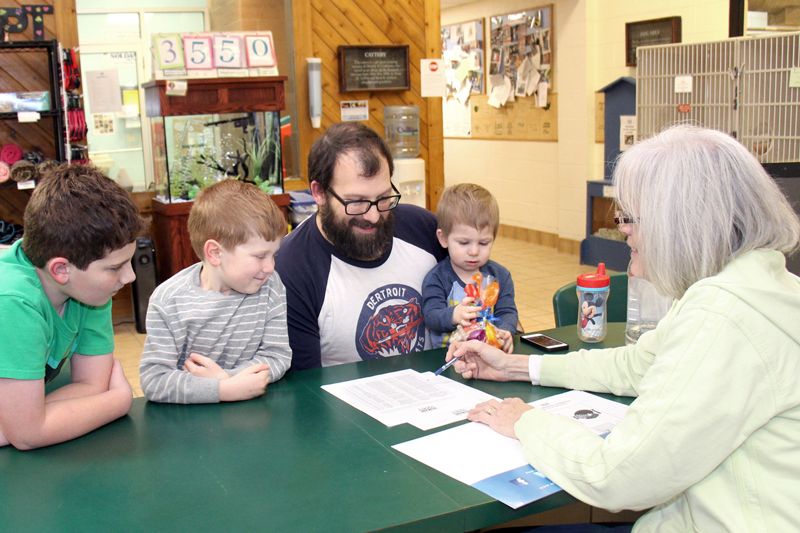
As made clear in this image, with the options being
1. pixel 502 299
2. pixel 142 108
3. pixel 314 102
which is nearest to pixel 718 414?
pixel 502 299

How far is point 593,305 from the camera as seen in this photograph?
256 cm

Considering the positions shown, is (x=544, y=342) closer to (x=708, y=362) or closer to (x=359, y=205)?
(x=359, y=205)

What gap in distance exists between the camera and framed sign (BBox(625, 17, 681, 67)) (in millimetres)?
A: 7172

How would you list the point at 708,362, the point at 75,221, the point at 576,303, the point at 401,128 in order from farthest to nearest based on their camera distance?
the point at 401,128
the point at 576,303
the point at 75,221
the point at 708,362

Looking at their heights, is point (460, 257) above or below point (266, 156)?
below

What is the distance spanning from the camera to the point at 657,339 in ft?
6.65

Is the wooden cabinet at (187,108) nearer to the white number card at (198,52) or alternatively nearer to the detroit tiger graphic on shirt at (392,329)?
the white number card at (198,52)

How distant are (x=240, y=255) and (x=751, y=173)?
1.25 meters

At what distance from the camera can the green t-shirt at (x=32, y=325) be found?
1679 millimetres

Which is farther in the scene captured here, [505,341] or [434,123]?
[434,123]

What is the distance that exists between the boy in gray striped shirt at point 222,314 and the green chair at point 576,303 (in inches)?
45.5

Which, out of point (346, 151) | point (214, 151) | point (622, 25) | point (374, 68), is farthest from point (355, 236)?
point (622, 25)

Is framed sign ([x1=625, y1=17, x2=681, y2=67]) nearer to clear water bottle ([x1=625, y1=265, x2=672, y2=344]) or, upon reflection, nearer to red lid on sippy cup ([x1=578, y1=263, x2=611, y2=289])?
clear water bottle ([x1=625, y1=265, x2=672, y2=344])

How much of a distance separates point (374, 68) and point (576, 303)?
14.7 feet
